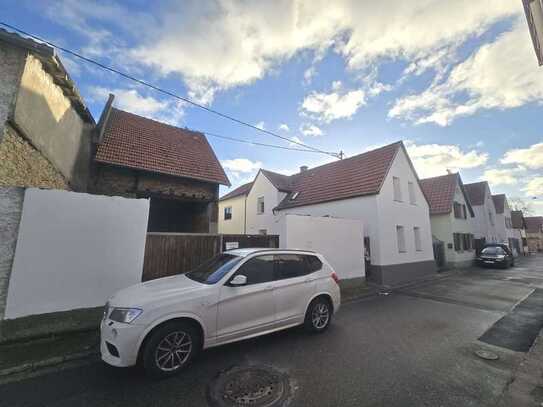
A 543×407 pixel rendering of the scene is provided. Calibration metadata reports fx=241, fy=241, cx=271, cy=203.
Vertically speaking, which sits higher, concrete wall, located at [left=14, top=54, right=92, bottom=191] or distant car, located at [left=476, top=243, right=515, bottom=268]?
concrete wall, located at [left=14, top=54, right=92, bottom=191]

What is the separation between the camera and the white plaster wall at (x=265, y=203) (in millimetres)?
18438

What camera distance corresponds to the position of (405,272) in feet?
42.4

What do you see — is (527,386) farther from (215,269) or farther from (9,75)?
(9,75)

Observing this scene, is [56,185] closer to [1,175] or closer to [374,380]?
[1,175]

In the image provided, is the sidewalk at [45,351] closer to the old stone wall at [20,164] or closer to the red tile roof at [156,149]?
the old stone wall at [20,164]

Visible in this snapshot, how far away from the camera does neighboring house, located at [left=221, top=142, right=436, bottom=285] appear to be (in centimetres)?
1209

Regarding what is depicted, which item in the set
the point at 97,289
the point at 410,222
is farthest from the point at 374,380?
the point at 410,222

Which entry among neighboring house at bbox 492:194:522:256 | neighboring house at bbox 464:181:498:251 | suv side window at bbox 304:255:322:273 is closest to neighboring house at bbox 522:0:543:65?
suv side window at bbox 304:255:322:273

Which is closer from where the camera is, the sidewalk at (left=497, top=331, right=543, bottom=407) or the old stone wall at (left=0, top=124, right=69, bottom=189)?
the sidewalk at (left=497, top=331, right=543, bottom=407)

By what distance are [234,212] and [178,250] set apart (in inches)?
641

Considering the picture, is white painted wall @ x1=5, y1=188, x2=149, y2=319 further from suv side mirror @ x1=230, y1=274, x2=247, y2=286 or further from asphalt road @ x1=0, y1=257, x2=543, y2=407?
suv side mirror @ x1=230, y1=274, x2=247, y2=286

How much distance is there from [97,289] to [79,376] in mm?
2220

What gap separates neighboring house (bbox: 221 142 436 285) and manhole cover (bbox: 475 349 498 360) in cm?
621

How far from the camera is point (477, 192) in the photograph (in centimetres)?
2581
